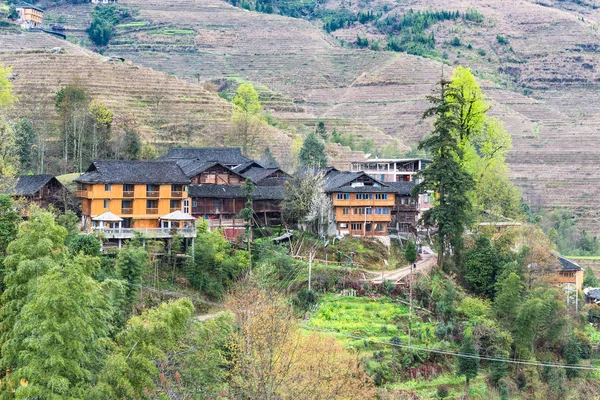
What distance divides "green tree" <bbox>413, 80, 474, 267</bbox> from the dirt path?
1080 mm

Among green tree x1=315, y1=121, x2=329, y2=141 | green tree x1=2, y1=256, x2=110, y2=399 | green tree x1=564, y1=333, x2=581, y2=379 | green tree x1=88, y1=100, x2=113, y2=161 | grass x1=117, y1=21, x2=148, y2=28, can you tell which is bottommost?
green tree x1=564, y1=333, x2=581, y2=379

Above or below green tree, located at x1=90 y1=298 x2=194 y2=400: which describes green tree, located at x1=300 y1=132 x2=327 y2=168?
above

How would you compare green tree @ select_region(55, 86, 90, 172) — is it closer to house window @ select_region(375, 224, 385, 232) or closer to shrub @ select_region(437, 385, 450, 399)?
house window @ select_region(375, 224, 385, 232)

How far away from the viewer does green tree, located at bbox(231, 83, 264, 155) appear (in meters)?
85.9

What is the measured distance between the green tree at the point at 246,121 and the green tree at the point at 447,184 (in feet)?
111

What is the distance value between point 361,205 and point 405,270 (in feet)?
20.9

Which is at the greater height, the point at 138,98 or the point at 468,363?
the point at 138,98

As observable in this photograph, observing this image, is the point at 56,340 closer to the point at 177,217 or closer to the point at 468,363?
the point at 468,363

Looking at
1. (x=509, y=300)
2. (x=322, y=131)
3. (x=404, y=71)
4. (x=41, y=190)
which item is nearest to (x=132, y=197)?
(x=41, y=190)

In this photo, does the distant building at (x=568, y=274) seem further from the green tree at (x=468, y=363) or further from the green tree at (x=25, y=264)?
the green tree at (x=25, y=264)

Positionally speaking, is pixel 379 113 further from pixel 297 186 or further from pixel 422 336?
pixel 422 336

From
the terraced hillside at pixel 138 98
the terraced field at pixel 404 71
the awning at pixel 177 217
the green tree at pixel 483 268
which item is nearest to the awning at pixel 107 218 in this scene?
the awning at pixel 177 217

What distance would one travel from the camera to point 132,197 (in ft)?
167

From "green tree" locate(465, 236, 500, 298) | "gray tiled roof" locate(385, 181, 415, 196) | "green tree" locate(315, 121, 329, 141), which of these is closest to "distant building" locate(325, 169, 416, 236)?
"gray tiled roof" locate(385, 181, 415, 196)
